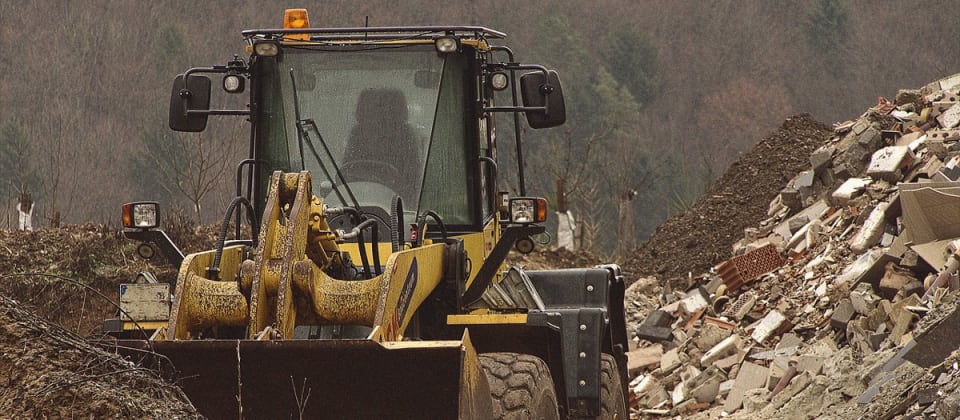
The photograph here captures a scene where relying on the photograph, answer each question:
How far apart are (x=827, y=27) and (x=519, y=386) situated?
71.6 meters

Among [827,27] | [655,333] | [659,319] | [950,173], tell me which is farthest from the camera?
[827,27]

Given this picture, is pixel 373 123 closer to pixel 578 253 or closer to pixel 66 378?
pixel 66 378

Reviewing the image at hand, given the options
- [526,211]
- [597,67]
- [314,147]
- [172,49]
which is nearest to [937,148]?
[526,211]

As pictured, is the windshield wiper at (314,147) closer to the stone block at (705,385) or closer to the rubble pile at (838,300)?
the rubble pile at (838,300)

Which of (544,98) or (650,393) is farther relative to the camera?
(650,393)

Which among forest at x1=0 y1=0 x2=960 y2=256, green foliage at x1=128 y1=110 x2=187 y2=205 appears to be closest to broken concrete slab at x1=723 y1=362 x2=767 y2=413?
forest at x1=0 y1=0 x2=960 y2=256

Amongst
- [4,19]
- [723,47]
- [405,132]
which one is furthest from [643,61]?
[405,132]

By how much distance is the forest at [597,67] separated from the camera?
5697 cm

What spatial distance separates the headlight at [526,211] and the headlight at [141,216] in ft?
6.36

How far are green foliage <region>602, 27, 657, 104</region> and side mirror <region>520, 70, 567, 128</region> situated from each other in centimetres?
6137

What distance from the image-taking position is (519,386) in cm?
638

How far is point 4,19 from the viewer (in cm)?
6303

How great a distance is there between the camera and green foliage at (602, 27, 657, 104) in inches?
2702

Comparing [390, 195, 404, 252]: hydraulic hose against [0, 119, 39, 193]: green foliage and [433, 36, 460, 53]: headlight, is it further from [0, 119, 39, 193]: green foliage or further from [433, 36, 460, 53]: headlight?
[0, 119, 39, 193]: green foliage
